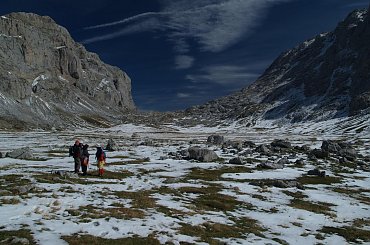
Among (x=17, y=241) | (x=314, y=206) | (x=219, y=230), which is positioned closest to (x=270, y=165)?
(x=314, y=206)

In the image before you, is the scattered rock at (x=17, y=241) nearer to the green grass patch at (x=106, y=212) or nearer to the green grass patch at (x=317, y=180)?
the green grass patch at (x=106, y=212)

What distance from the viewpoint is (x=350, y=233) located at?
73.1ft

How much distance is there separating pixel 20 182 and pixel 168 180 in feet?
45.5

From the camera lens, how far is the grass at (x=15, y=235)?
49.1ft

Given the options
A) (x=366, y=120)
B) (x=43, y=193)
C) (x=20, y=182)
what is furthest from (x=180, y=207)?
(x=366, y=120)

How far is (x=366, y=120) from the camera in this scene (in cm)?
19338

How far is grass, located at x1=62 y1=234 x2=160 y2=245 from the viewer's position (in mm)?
15681

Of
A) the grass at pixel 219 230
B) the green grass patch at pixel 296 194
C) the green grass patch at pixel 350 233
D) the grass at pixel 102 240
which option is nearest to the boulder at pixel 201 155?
the green grass patch at pixel 296 194

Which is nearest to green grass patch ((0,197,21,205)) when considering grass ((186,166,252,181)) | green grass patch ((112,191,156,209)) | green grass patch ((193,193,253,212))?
green grass patch ((112,191,156,209))

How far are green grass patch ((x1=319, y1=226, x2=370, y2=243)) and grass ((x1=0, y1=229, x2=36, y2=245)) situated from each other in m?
16.5

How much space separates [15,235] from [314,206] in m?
22.8

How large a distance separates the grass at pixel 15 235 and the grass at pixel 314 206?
20.2m

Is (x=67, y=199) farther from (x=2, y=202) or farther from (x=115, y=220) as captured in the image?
(x=115, y=220)

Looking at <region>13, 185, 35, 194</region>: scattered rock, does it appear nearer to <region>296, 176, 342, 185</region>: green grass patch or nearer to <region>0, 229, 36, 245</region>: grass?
<region>0, 229, 36, 245</region>: grass
